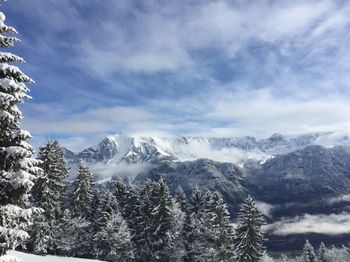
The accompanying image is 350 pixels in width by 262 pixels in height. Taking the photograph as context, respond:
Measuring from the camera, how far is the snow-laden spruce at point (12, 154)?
1755cm

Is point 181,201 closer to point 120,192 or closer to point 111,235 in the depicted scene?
point 120,192

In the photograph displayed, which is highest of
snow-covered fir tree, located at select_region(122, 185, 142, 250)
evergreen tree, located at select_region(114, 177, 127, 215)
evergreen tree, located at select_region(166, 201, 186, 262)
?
evergreen tree, located at select_region(114, 177, 127, 215)

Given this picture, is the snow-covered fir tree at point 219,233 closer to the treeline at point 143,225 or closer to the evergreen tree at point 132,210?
the treeline at point 143,225

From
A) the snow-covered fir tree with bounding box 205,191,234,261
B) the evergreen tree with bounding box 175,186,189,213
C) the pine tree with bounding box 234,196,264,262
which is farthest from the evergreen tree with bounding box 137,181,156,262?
the pine tree with bounding box 234,196,264,262

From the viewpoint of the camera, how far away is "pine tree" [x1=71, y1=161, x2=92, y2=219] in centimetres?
8175

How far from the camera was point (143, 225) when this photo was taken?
81.9 metres

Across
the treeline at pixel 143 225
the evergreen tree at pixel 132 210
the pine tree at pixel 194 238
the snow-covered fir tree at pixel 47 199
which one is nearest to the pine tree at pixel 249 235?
the treeline at pixel 143 225

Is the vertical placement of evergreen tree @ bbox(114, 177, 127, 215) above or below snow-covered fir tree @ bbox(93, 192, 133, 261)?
above

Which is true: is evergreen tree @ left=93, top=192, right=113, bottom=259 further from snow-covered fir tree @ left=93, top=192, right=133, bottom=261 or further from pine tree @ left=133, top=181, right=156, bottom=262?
pine tree @ left=133, top=181, right=156, bottom=262

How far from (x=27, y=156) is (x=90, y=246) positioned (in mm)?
68309

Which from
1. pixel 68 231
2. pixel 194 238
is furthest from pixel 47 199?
pixel 194 238

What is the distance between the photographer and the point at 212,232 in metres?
77.3

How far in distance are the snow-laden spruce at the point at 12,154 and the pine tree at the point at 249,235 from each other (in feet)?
194

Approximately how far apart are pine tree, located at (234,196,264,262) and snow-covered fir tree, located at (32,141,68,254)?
101 feet
